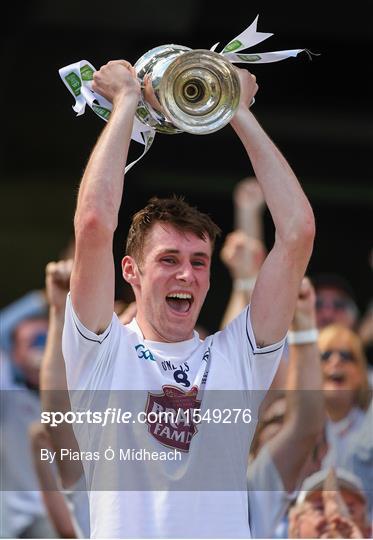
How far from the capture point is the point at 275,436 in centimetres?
453

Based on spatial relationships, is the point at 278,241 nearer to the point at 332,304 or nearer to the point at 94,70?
the point at 94,70

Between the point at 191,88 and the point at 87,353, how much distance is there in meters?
0.77

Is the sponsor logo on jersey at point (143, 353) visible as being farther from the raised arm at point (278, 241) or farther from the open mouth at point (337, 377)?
the open mouth at point (337, 377)

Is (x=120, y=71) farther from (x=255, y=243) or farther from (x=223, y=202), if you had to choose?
(x=223, y=202)

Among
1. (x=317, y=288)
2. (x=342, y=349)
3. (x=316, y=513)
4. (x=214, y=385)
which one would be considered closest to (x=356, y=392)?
(x=342, y=349)

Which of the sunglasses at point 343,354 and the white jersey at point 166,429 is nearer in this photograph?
the white jersey at point 166,429

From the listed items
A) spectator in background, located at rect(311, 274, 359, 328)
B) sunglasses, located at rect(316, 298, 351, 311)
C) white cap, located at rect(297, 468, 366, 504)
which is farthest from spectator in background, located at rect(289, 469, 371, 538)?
sunglasses, located at rect(316, 298, 351, 311)

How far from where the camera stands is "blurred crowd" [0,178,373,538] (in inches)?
170

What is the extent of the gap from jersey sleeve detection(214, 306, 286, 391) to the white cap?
1.34m

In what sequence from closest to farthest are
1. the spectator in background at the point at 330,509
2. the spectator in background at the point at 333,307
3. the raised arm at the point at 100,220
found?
the raised arm at the point at 100,220, the spectator in background at the point at 330,509, the spectator in background at the point at 333,307

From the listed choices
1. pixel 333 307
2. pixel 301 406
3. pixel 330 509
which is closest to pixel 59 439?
pixel 301 406

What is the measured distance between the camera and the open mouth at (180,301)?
3.34 metres

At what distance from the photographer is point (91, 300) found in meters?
3.13

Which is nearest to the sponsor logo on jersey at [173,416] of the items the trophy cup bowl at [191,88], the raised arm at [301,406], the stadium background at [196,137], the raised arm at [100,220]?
the raised arm at [100,220]
